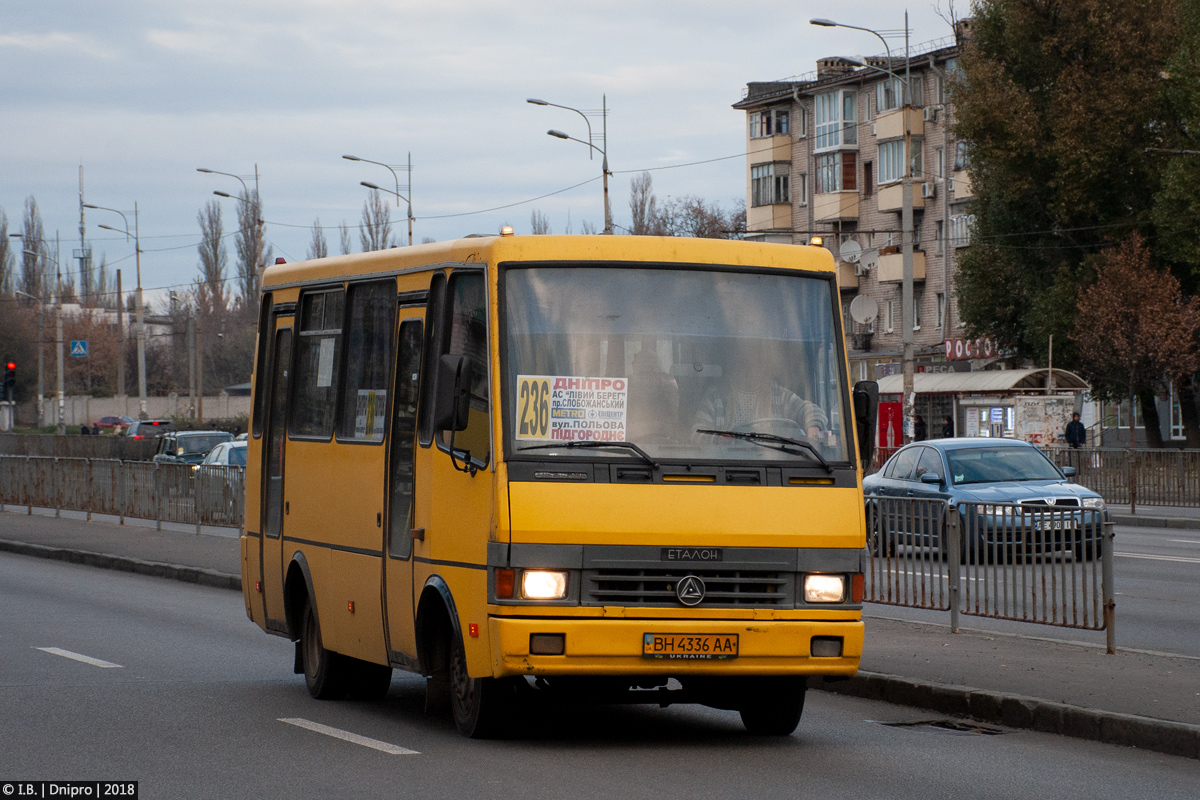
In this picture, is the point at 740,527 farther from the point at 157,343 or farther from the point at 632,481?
the point at 157,343

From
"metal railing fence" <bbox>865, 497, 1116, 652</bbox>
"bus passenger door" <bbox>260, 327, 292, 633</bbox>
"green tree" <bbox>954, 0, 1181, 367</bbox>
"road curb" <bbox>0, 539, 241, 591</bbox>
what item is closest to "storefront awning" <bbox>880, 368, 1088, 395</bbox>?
"green tree" <bbox>954, 0, 1181, 367</bbox>

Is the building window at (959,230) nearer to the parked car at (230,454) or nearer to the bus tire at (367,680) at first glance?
the parked car at (230,454)

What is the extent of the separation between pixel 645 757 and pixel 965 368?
199 feet

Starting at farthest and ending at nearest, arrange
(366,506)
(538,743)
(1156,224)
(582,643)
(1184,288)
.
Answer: (1184,288), (1156,224), (366,506), (538,743), (582,643)

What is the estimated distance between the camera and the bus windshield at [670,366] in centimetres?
841

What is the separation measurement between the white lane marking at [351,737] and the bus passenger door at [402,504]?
1.48 feet

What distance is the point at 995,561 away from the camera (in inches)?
Result: 506

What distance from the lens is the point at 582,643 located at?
8.11 meters

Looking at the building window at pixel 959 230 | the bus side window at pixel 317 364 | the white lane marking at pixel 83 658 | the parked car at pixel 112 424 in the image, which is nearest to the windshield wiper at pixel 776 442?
the bus side window at pixel 317 364

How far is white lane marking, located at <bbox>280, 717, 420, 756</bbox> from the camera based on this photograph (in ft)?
28.0

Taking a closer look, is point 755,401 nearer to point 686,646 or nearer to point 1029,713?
point 686,646

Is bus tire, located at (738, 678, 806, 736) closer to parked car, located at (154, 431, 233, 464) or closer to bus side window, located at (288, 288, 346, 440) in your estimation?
bus side window, located at (288, 288, 346, 440)

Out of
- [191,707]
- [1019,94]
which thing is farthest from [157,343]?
[191,707]

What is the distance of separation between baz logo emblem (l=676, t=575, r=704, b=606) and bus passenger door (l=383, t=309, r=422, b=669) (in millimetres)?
1626
